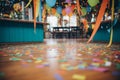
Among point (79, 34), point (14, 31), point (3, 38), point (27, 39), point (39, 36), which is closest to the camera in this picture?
point (3, 38)

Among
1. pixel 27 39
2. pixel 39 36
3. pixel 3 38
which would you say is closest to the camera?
pixel 3 38

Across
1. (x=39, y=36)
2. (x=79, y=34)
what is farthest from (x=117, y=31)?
(x=79, y=34)

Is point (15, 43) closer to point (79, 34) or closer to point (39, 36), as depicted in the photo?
point (39, 36)

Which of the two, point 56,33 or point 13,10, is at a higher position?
point 13,10

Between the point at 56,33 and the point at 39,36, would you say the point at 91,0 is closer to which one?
the point at 39,36

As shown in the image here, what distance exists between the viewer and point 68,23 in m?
20.0

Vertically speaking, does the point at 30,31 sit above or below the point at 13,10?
below

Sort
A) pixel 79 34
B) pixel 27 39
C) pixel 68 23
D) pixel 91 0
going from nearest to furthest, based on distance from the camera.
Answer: pixel 91 0 → pixel 27 39 → pixel 79 34 → pixel 68 23

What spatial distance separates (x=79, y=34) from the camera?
51.9ft

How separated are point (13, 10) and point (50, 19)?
38.6ft

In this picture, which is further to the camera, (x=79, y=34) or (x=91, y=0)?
(x=79, y=34)

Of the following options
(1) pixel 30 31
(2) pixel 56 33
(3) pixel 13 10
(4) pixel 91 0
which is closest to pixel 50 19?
(2) pixel 56 33

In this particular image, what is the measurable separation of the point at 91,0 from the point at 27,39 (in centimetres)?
456

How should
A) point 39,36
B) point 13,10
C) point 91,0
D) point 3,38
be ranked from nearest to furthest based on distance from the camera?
1. point 91,0
2. point 3,38
3. point 39,36
4. point 13,10
